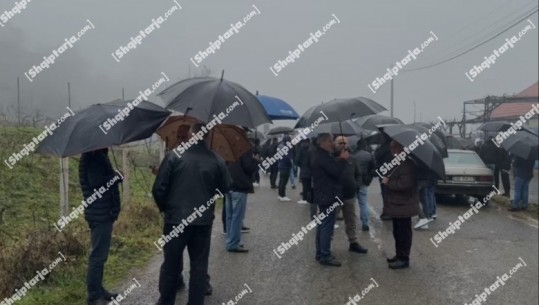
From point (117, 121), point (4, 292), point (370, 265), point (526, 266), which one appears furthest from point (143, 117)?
point (526, 266)

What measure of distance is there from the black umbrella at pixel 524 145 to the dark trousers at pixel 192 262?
8.53 meters

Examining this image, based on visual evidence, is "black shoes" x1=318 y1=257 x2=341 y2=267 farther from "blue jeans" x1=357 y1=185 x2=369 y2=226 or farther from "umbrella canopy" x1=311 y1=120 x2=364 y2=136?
"blue jeans" x1=357 y1=185 x2=369 y2=226

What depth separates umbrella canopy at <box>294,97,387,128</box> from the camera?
670 cm

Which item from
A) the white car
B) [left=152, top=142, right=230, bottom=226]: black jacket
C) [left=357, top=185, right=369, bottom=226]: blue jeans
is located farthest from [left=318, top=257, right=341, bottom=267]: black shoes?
the white car

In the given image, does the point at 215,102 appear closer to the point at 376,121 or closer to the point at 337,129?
the point at 337,129


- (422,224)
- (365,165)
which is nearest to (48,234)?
(365,165)

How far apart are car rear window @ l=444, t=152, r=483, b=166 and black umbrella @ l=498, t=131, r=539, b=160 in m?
1.52

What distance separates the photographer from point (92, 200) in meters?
4.70

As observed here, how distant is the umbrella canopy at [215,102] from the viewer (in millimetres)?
4516

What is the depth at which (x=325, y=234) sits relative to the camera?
6.52 meters

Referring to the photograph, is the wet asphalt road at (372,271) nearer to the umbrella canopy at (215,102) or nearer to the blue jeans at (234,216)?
the blue jeans at (234,216)

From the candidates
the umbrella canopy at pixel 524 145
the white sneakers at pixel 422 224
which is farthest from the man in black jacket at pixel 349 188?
the umbrella canopy at pixel 524 145

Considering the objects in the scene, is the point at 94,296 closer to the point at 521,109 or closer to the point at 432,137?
the point at 432,137

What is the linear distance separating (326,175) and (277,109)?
65.4 inches
